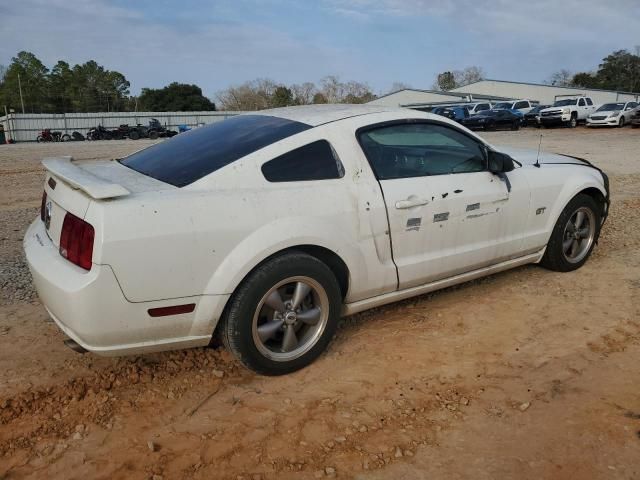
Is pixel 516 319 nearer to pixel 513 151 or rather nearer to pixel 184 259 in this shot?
pixel 513 151

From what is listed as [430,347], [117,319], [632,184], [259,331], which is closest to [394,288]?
[430,347]

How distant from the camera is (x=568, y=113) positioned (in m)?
30.4

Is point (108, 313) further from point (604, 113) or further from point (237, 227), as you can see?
point (604, 113)

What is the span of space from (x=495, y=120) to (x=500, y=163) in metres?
29.2

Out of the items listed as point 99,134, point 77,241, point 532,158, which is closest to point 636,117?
point 532,158

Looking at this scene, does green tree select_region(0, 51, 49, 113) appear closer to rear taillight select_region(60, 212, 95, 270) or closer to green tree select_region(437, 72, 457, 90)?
green tree select_region(437, 72, 457, 90)

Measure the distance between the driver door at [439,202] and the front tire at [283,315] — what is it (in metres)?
0.61

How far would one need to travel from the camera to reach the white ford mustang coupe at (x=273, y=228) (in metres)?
2.72

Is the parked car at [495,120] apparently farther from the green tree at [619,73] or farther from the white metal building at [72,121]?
the green tree at [619,73]

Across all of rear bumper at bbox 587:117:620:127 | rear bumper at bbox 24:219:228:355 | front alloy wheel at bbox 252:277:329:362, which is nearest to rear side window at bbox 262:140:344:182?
front alloy wheel at bbox 252:277:329:362

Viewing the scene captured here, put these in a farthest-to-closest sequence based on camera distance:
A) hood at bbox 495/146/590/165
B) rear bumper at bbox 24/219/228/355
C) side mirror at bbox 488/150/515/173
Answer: hood at bbox 495/146/590/165 < side mirror at bbox 488/150/515/173 < rear bumper at bbox 24/219/228/355

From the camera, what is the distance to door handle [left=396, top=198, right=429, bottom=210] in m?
3.49

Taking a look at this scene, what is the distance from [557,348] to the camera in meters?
3.54

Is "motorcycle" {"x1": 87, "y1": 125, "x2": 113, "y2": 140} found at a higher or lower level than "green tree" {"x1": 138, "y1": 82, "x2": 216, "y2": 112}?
lower
